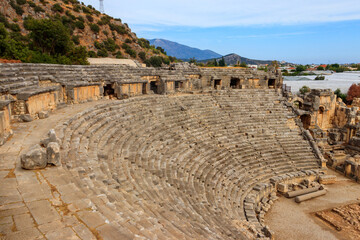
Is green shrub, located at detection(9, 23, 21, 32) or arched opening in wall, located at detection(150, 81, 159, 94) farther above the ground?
green shrub, located at detection(9, 23, 21, 32)

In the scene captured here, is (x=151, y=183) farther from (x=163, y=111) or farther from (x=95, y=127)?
(x=163, y=111)

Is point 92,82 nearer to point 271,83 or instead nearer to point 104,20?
point 271,83

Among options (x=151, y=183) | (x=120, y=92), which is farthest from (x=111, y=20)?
(x=151, y=183)

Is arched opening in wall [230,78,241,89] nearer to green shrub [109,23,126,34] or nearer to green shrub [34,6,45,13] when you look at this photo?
green shrub [34,6,45,13]

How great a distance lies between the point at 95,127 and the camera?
30.7 ft

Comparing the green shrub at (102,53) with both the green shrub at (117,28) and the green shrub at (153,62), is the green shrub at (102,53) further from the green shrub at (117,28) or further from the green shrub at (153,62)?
the green shrub at (117,28)

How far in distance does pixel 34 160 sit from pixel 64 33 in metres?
19.9

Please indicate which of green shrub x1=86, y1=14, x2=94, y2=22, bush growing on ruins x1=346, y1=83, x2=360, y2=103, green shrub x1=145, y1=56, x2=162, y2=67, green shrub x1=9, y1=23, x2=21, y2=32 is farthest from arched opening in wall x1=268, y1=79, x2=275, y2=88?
green shrub x1=86, y1=14, x2=94, y2=22

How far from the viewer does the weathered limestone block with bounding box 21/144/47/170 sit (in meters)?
5.25

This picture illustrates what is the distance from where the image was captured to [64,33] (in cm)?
2198

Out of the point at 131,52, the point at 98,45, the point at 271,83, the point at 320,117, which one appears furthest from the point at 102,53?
the point at 320,117

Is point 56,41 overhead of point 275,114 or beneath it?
overhead

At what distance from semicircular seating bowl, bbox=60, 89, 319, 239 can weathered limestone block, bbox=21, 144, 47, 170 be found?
23.8 inches

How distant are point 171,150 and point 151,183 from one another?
12.9 ft
